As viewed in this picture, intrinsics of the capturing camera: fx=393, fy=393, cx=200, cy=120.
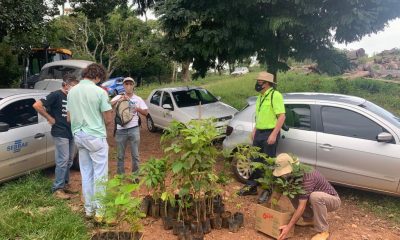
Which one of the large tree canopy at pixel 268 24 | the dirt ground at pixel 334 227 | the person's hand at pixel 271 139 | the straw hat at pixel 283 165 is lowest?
the dirt ground at pixel 334 227

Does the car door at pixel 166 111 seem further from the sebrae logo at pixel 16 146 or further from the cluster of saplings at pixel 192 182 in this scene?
the cluster of saplings at pixel 192 182

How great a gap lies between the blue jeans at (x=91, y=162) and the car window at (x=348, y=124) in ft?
10.8

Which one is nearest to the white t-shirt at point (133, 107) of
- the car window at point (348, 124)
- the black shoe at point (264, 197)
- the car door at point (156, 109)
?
the black shoe at point (264, 197)

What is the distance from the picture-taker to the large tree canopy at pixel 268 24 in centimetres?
803

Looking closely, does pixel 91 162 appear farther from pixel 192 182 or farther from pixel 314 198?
pixel 314 198

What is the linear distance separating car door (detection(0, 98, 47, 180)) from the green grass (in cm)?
25

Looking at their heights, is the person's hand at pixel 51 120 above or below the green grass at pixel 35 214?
above

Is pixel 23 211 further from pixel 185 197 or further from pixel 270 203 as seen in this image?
pixel 270 203

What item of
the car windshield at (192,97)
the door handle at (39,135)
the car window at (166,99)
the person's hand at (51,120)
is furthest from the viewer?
the car window at (166,99)

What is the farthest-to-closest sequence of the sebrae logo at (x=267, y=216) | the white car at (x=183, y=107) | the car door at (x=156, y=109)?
1. the car door at (x=156, y=109)
2. the white car at (x=183, y=107)
3. the sebrae logo at (x=267, y=216)

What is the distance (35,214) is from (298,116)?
4051 mm

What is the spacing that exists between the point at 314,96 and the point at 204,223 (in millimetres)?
2878

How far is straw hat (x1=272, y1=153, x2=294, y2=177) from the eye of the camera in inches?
175

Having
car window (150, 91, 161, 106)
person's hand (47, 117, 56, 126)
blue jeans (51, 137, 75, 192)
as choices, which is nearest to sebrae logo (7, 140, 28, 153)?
blue jeans (51, 137, 75, 192)
